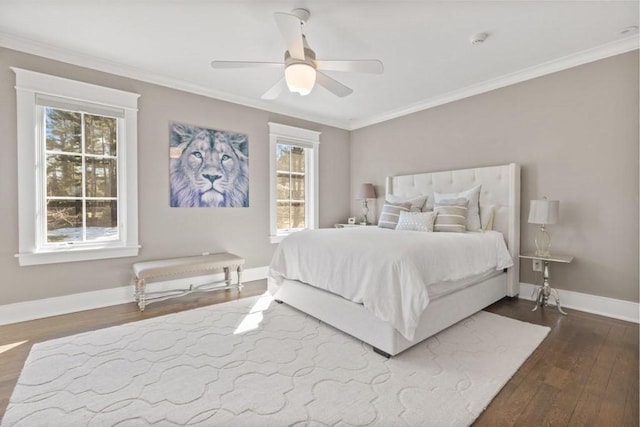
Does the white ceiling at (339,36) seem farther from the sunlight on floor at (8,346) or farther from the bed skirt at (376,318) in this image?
the sunlight on floor at (8,346)

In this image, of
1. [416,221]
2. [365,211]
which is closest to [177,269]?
[416,221]

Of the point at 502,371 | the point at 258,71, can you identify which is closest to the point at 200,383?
the point at 502,371

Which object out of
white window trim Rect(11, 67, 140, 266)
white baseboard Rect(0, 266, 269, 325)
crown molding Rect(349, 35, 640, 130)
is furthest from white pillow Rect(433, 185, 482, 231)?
white window trim Rect(11, 67, 140, 266)

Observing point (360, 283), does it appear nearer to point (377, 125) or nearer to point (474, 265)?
point (474, 265)

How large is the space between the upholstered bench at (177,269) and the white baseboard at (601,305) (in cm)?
370

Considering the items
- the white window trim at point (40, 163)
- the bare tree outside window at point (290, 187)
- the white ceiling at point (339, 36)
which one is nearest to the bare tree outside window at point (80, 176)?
the white window trim at point (40, 163)

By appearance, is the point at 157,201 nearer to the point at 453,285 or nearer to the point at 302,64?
the point at 302,64

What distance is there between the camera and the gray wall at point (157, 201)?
9.23 ft

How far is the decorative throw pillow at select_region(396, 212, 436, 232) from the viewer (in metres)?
3.40

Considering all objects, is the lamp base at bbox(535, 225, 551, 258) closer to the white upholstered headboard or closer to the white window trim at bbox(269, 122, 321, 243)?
the white upholstered headboard

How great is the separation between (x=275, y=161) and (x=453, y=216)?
2.70 metres

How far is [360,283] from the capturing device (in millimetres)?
2328

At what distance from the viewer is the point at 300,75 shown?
2.29m

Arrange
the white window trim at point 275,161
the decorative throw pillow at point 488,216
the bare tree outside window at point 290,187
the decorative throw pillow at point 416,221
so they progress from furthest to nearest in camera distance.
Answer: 1. the bare tree outside window at point 290,187
2. the white window trim at point 275,161
3. the decorative throw pillow at point 488,216
4. the decorative throw pillow at point 416,221
